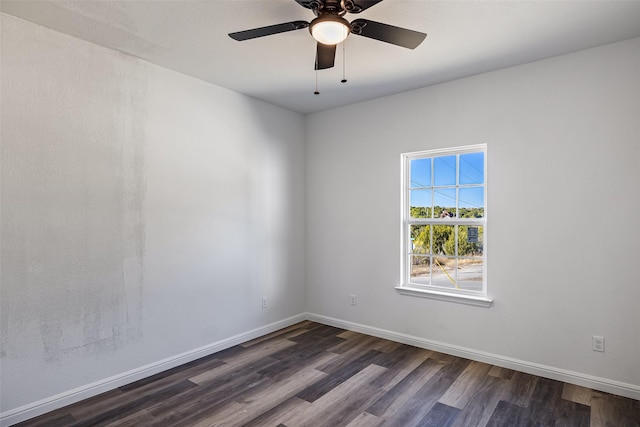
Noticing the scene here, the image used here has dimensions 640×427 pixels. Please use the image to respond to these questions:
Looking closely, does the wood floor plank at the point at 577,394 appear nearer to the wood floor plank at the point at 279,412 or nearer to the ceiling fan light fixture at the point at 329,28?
the wood floor plank at the point at 279,412

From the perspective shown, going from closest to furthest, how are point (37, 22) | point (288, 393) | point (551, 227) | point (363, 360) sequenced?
point (37, 22), point (288, 393), point (551, 227), point (363, 360)

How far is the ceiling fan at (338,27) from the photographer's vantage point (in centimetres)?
185

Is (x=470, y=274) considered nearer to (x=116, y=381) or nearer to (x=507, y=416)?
(x=507, y=416)

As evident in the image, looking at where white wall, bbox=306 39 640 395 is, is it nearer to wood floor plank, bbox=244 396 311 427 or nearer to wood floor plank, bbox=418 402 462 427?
wood floor plank, bbox=418 402 462 427

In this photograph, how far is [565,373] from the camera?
2.95 meters

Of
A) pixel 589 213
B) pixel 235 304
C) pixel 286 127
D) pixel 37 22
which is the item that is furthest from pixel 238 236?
pixel 589 213

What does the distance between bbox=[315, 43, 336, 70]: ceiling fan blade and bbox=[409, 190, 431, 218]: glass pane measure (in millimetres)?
1980

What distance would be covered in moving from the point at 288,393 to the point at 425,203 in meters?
2.29

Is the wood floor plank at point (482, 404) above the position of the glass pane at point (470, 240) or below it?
below

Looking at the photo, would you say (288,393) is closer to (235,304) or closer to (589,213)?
(235,304)

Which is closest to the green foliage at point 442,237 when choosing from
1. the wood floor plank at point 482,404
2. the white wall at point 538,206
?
the white wall at point 538,206

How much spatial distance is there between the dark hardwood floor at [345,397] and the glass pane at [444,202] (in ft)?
4.61

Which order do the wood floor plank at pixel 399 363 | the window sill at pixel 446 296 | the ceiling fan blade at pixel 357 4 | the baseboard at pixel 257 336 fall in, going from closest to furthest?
the ceiling fan blade at pixel 357 4 → the baseboard at pixel 257 336 → the wood floor plank at pixel 399 363 → the window sill at pixel 446 296

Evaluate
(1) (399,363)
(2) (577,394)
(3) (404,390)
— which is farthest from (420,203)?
(2) (577,394)
